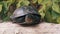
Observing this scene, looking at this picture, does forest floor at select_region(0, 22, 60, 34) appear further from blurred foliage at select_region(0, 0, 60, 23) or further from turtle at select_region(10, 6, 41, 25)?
blurred foliage at select_region(0, 0, 60, 23)

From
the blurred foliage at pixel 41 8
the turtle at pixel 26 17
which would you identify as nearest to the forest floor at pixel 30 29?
the turtle at pixel 26 17

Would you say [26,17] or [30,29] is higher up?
[26,17]

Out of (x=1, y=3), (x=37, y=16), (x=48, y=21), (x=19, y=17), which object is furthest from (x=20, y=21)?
(x=1, y=3)

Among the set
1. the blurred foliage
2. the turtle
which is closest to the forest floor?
the turtle

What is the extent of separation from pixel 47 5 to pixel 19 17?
67cm

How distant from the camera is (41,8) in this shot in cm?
307

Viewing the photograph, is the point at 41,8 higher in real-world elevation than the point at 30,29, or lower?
higher

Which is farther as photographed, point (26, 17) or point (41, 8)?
point (41, 8)

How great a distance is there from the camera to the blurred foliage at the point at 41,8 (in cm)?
291

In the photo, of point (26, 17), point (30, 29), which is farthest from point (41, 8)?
point (30, 29)

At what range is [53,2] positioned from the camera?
3082 mm

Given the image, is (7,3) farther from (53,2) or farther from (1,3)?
(53,2)

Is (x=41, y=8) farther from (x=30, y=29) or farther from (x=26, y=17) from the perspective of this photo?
(x=30, y=29)

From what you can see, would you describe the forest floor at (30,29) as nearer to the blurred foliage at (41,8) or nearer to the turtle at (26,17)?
the turtle at (26,17)
